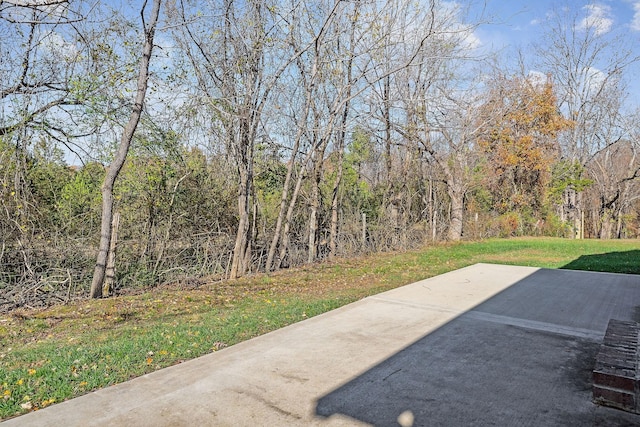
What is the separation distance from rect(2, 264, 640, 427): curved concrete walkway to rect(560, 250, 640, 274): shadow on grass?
3610 millimetres

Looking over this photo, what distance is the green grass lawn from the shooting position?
2936 millimetres

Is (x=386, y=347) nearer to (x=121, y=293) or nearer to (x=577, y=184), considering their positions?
(x=121, y=293)

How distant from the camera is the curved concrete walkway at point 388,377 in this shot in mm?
2342

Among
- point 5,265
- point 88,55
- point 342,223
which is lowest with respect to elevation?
point 5,265

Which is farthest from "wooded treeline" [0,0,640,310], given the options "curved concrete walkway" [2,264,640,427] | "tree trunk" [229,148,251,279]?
"curved concrete walkway" [2,264,640,427]

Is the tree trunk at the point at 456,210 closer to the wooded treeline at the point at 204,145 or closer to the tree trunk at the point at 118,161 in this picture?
the wooded treeline at the point at 204,145

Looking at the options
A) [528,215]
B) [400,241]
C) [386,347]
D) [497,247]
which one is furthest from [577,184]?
[386,347]

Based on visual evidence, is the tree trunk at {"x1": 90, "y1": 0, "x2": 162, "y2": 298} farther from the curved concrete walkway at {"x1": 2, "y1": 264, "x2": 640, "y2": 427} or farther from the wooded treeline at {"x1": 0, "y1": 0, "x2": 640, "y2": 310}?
the curved concrete walkway at {"x1": 2, "y1": 264, "x2": 640, "y2": 427}

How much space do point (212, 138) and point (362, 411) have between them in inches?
268

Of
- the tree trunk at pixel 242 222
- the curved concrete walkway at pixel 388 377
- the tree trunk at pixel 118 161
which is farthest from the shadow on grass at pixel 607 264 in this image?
the tree trunk at pixel 118 161

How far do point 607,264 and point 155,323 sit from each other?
893cm

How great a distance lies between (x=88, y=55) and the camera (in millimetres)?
6500

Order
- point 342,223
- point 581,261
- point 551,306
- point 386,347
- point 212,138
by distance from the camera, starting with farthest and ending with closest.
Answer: point 342,223 < point 581,261 < point 212,138 < point 551,306 < point 386,347

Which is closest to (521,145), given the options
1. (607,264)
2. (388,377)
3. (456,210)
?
(456,210)
